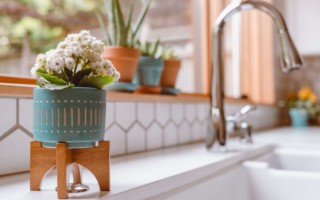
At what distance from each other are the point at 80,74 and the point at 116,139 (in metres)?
0.48

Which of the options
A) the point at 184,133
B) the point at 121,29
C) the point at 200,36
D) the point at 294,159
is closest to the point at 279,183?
→ the point at 294,159

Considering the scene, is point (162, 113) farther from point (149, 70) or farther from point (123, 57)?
point (123, 57)

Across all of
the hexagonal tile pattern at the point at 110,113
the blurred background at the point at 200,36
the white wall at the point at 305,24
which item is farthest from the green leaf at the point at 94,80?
the white wall at the point at 305,24

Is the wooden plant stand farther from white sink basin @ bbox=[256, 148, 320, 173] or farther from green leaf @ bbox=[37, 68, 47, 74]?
white sink basin @ bbox=[256, 148, 320, 173]

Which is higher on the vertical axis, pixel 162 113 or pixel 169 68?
pixel 169 68

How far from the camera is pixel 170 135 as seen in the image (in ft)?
4.22

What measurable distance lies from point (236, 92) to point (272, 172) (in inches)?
55.8

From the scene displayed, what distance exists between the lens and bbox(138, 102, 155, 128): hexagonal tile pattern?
114 cm

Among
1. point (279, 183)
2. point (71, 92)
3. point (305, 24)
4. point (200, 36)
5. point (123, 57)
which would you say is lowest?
point (279, 183)

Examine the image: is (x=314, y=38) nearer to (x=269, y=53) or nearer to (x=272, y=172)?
(x=269, y=53)

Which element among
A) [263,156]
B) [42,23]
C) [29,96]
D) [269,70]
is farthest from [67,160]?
[42,23]

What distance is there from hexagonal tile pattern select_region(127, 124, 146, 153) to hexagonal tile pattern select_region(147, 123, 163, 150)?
0.03 metres

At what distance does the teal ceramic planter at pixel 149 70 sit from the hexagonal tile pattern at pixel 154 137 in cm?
13

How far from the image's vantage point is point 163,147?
1.24m
